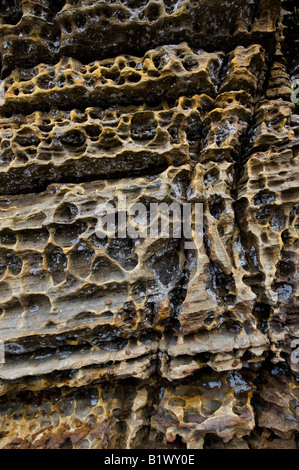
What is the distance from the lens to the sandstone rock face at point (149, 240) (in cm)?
297

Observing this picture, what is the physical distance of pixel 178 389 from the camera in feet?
10.2

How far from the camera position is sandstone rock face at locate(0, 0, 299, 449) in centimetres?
297

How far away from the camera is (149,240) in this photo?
9.87ft

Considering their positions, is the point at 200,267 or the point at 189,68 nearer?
the point at 200,267

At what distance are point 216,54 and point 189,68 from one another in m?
0.48

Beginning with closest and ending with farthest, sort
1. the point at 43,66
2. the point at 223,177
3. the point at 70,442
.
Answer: the point at 70,442 < the point at 223,177 < the point at 43,66

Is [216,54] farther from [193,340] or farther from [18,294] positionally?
[18,294]

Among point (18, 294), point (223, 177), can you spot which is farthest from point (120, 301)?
point (223, 177)

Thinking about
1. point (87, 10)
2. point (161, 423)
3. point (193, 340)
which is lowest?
point (161, 423)

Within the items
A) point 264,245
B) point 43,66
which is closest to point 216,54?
point 43,66

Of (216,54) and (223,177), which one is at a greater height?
(216,54)

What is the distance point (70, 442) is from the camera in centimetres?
297

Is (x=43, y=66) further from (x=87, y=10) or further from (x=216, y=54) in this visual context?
(x=216, y=54)

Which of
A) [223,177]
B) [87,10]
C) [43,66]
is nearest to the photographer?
[223,177]
